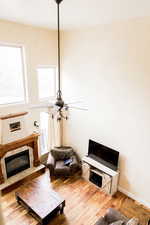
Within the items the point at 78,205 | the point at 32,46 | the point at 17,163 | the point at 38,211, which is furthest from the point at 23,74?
the point at 78,205

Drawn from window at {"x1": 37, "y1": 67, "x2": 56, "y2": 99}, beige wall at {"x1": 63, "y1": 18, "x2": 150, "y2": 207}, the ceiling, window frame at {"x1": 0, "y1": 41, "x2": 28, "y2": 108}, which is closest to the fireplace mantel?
window frame at {"x1": 0, "y1": 41, "x2": 28, "y2": 108}

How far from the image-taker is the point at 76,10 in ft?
9.41

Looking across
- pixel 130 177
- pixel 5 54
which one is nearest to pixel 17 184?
pixel 130 177

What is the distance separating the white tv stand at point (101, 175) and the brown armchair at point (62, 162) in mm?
375

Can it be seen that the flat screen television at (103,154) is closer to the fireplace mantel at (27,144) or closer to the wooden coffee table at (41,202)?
the wooden coffee table at (41,202)

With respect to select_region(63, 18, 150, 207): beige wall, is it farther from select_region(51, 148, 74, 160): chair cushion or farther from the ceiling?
select_region(51, 148, 74, 160): chair cushion

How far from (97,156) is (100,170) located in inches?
15.3

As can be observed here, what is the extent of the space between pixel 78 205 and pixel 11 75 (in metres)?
3.71

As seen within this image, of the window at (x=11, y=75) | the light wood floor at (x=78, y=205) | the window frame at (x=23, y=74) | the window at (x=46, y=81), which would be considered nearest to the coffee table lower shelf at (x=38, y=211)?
the light wood floor at (x=78, y=205)

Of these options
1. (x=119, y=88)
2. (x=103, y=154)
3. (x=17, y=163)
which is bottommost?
(x=17, y=163)

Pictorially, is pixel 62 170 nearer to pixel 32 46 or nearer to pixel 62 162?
pixel 62 162

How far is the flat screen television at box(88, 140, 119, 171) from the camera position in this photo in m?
4.08

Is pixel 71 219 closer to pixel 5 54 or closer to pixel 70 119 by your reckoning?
pixel 70 119

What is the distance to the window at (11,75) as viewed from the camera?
158 inches
